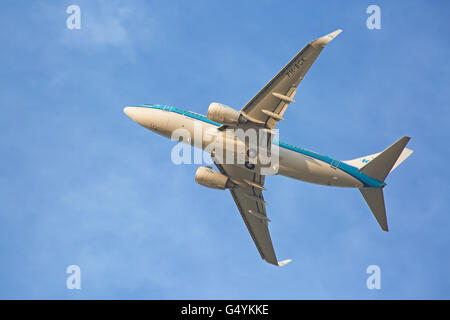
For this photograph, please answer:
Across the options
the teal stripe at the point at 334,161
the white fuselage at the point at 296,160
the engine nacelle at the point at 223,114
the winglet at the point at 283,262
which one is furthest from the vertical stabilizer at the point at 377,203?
the engine nacelle at the point at 223,114

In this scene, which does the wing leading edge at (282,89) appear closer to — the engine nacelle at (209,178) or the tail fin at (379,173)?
the engine nacelle at (209,178)

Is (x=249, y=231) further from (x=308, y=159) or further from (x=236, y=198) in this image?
(x=308, y=159)

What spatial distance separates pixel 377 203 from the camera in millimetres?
43281

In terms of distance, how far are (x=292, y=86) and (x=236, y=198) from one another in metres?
15.7

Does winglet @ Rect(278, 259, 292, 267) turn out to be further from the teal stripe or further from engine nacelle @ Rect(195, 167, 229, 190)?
the teal stripe

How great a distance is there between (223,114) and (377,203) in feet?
52.4

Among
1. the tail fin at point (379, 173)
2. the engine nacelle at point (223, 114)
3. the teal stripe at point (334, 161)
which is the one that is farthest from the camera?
the teal stripe at point (334, 161)

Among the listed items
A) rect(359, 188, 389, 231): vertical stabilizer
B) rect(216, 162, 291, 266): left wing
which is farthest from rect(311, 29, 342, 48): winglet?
rect(216, 162, 291, 266): left wing

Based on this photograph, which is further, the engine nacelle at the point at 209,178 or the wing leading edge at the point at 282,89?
the engine nacelle at the point at 209,178

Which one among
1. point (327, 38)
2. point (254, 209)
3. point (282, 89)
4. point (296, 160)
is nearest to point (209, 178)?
point (254, 209)

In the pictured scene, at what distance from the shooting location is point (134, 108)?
4828 cm

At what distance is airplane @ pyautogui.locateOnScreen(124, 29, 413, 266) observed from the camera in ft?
129

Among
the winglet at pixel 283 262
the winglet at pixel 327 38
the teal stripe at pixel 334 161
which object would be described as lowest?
the winglet at pixel 283 262

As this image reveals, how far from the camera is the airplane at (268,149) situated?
39.3 m
